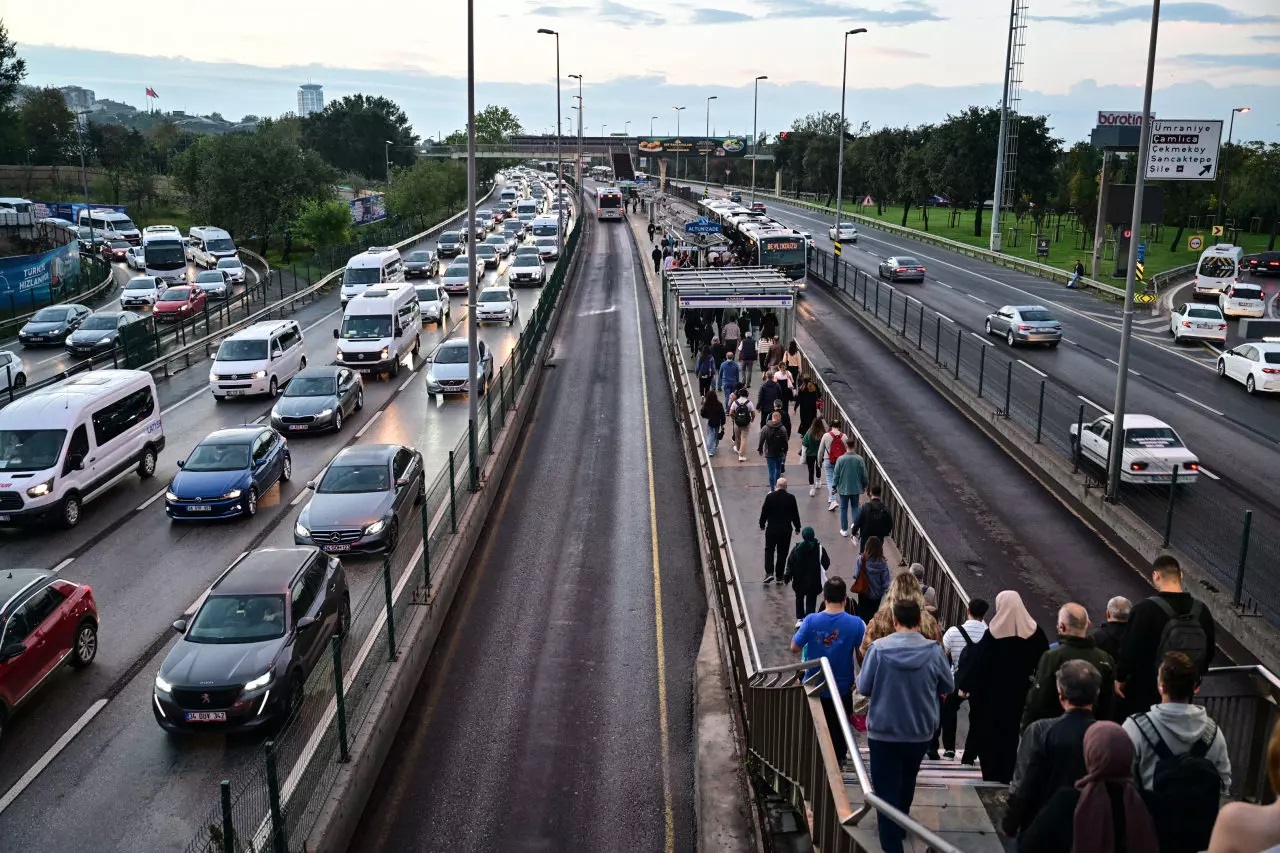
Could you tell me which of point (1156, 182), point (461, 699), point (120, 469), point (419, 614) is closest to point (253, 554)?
point (419, 614)

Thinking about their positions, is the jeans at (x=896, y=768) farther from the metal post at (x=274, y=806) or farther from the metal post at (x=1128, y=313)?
the metal post at (x=1128, y=313)

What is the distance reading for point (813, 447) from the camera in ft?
67.0

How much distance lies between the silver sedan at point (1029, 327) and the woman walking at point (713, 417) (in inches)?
743

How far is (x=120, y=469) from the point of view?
73.6ft

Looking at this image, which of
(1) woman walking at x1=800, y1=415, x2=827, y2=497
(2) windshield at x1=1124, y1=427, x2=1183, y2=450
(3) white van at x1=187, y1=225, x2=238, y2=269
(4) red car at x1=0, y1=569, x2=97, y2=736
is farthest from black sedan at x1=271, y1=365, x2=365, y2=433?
(3) white van at x1=187, y1=225, x2=238, y2=269

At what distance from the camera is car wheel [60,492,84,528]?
796 inches

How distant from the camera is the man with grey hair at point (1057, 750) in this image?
230 inches

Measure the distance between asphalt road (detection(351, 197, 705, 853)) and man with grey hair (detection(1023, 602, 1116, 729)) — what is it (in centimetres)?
498

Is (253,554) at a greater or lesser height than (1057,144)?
lesser

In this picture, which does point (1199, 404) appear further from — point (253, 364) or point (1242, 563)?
point (253, 364)

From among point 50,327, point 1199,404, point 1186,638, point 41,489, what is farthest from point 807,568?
point 50,327

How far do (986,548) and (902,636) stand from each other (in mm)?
12704

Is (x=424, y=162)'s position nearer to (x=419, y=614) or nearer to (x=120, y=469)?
(x=120, y=469)

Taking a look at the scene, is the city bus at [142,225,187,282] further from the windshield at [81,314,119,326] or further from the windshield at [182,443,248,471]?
the windshield at [182,443,248,471]
